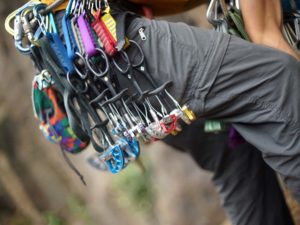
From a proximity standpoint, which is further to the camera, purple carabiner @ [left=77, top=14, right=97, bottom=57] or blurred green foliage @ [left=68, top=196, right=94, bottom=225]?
blurred green foliage @ [left=68, top=196, right=94, bottom=225]

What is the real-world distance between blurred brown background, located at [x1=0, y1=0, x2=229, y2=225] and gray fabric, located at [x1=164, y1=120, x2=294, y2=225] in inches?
33.7

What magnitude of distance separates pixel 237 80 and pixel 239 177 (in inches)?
27.9

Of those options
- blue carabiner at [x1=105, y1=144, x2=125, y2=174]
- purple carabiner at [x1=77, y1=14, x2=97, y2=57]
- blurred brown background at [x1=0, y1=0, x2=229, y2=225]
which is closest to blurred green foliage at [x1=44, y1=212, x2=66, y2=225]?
blurred brown background at [x1=0, y1=0, x2=229, y2=225]

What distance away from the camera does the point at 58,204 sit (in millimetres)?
3123

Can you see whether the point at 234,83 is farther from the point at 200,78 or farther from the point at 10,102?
the point at 10,102

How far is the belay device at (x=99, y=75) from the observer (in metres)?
1.15

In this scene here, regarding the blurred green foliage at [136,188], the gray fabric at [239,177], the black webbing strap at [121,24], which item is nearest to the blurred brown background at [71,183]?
the blurred green foliage at [136,188]

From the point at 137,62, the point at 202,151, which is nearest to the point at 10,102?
the point at 202,151

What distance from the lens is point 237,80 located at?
112cm

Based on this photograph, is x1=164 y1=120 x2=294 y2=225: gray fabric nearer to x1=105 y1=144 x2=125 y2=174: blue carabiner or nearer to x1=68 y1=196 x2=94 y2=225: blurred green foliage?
x1=105 y1=144 x2=125 y2=174: blue carabiner

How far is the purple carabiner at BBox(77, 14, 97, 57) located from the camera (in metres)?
1.14

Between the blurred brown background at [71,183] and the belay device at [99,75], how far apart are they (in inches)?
60.0

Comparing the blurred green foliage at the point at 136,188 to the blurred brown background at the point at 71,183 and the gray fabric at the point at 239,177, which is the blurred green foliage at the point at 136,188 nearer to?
the blurred brown background at the point at 71,183

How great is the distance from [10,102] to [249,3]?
2021mm
